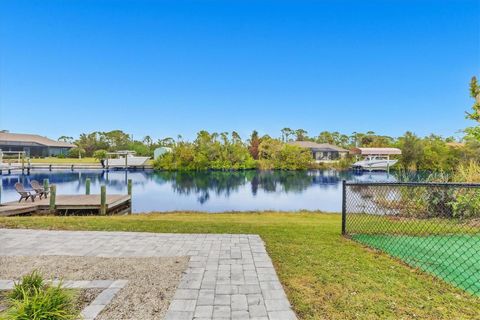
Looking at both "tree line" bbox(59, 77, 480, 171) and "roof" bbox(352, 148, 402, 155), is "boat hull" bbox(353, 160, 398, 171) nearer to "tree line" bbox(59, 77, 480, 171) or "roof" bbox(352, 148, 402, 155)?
"tree line" bbox(59, 77, 480, 171)

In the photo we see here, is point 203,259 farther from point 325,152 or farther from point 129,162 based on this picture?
point 325,152

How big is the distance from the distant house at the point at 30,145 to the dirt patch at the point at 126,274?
1816 inches

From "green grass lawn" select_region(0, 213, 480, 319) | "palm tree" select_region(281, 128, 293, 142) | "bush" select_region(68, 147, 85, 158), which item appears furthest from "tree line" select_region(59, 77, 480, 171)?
"green grass lawn" select_region(0, 213, 480, 319)

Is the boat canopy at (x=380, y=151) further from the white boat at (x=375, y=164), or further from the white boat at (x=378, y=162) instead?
the white boat at (x=375, y=164)

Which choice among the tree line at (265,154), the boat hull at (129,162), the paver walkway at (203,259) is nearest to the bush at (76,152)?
the tree line at (265,154)

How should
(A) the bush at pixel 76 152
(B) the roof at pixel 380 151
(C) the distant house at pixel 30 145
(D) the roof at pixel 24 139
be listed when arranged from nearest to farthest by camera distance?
(B) the roof at pixel 380 151 → (C) the distant house at pixel 30 145 → (D) the roof at pixel 24 139 → (A) the bush at pixel 76 152

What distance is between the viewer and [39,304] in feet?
6.72

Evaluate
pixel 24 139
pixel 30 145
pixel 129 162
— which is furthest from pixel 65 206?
pixel 24 139

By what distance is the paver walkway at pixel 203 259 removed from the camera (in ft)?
7.52

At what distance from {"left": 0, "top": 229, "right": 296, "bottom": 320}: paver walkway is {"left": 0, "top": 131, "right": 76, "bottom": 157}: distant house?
148 feet

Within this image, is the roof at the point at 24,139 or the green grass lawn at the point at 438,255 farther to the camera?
the roof at the point at 24,139

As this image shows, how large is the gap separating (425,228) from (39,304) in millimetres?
6104

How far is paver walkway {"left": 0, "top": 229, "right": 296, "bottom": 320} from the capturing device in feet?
7.52

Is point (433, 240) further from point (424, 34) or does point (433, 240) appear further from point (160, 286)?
point (424, 34)
